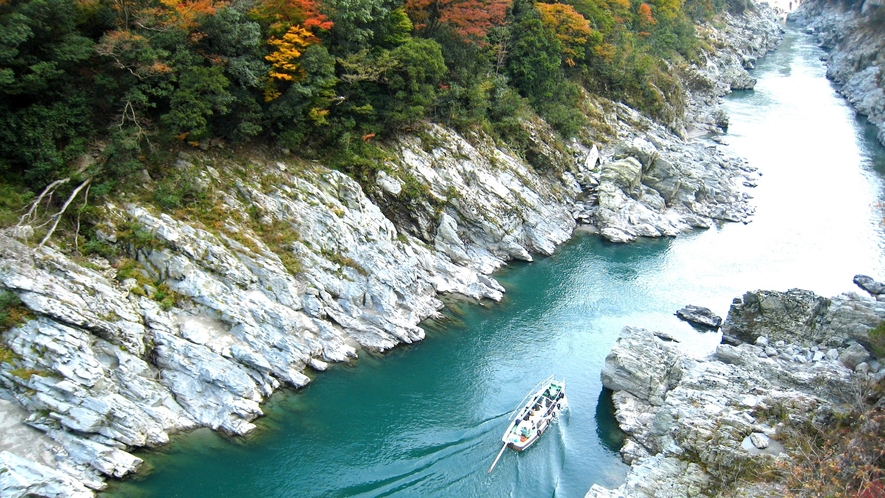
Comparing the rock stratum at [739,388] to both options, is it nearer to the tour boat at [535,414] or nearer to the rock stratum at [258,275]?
the tour boat at [535,414]

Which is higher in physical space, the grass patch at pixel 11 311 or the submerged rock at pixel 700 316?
the grass patch at pixel 11 311

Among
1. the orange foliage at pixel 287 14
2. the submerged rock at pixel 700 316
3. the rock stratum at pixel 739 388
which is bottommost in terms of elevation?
the submerged rock at pixel 700 316

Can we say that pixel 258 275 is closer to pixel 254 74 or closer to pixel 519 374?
pixel 254 74

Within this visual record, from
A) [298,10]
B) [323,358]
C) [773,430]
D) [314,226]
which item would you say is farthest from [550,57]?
[773,430]

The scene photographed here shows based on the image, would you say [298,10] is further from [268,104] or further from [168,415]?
[168,415]

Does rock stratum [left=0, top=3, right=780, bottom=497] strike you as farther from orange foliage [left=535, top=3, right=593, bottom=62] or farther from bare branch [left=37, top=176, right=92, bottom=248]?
orange foliage [left=535, top=3, right=593, bottom=62]

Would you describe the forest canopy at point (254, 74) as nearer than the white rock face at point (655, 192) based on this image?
Yes

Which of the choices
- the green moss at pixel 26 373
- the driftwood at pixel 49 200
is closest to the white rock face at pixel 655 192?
the driftwood at pixel 49 200
